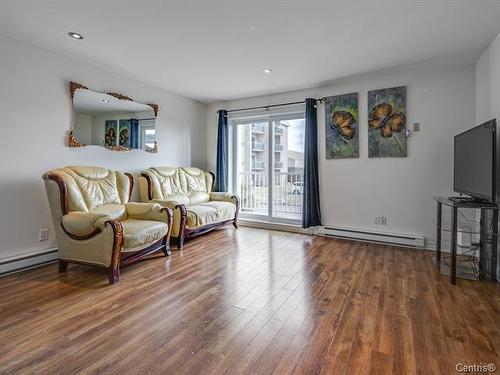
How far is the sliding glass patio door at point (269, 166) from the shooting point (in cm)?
502

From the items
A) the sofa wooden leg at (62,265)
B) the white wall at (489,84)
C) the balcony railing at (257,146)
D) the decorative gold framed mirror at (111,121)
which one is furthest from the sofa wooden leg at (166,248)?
the white wall at (489,84)

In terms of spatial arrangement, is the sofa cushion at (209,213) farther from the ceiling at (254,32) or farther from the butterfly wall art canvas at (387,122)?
the butterfly wall art canvas at (387,122)

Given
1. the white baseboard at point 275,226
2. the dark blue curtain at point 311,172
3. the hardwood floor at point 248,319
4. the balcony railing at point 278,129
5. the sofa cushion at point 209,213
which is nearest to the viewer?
the hardwood floor at point 248,319

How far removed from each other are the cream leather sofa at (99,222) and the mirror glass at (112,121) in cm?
58

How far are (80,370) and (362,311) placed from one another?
1891 mm

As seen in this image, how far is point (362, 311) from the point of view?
2109mm

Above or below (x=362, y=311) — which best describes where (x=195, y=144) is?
above

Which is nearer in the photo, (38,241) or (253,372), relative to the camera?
(253,372)

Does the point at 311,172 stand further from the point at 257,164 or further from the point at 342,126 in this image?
the point at 257,164

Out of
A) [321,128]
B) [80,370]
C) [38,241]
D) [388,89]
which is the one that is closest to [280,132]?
[321,128]

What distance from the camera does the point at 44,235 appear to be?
3.22 m

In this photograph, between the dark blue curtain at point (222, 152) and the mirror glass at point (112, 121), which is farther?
the dark blue curtain at point (222, 152)

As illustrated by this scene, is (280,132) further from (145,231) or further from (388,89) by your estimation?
(145,231)

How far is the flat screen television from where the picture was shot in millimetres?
2361
